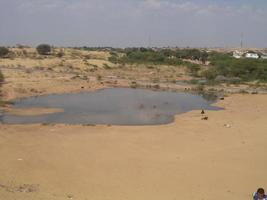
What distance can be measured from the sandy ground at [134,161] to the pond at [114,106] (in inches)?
121

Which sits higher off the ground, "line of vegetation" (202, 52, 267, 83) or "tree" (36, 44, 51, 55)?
"tree" (36, 44, 51, 55)

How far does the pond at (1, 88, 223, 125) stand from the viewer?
2684 centimetres

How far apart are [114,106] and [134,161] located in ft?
57.7

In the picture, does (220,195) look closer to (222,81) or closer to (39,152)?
(39,152)

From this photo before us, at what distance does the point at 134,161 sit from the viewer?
16250 millimetres

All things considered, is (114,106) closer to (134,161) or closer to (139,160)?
(139,160)

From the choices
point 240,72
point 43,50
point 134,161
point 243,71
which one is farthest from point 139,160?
point 43,50

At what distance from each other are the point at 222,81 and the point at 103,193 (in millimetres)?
43622

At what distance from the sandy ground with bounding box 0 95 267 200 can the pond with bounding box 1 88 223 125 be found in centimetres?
307

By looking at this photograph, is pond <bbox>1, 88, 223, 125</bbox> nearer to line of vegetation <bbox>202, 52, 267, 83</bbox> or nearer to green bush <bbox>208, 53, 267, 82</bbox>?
line of vegetation <bbox>202, 52, 267, 83</bbox>

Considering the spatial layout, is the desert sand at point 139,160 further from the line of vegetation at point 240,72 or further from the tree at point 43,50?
the tree at point 43,50

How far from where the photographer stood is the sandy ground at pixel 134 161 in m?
12.7

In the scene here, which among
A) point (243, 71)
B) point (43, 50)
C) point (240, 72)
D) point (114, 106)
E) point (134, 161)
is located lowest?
point (114, 106)

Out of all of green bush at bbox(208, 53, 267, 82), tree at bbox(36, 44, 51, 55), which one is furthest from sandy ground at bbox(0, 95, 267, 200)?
tree at bbox(36, 44, 51, 55)
